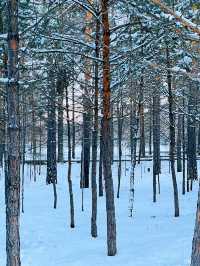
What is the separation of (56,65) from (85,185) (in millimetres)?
12332

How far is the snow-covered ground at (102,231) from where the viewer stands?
12.1 metres

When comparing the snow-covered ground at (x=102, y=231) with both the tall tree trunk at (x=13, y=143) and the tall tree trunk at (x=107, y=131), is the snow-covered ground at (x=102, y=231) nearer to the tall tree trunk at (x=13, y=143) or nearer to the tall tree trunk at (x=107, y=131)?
the tall tree trunk at (x=107, y=131)

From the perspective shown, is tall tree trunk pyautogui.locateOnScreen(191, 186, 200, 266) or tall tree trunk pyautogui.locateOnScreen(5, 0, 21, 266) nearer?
tall tree trunk pyautogui.locateOnScreen(191, 186, 200, 266)

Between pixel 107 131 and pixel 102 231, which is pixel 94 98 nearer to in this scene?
pixel 107 131

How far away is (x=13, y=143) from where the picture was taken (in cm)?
766

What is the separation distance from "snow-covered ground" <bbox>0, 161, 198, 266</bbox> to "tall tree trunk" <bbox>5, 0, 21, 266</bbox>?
4.02 meters

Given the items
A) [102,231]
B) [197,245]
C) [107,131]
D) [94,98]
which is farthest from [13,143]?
[102,231]

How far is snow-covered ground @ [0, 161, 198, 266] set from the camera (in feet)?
39.8

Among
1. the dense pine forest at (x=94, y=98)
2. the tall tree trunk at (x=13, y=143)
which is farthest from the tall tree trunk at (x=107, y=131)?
the tall tree trunk at (x=13, y=143)

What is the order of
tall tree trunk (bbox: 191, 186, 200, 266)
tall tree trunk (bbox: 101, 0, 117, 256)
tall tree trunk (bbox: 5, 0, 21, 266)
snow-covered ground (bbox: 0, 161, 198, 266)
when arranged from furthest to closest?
tall tree trunk (bbox: 101, 0, 117, 256) < snow-covered ground (bbox: 0, 161, 198, 266) < tall tree trunk (bbox: 5, 0, 21, 266) < tall tree trunk (bbox: 191, 186, 200, 266)

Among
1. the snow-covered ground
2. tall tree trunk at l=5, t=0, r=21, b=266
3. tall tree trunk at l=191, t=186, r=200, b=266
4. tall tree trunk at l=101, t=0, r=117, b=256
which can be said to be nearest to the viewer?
tall tree trunk at l=191, t=186, r=200, b=266

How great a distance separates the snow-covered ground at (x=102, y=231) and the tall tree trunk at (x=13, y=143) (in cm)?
402

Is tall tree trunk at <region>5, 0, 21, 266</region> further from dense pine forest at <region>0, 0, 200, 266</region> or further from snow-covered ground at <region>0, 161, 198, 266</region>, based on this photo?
snow-covered ground at <region>0, 161, 198, 266</region>

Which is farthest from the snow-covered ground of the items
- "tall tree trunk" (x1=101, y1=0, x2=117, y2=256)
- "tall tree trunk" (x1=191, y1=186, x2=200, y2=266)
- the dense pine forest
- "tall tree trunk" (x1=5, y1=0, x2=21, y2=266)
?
"tall tree trunk" (x1=5, y1=0, x2=21, y2=266)
